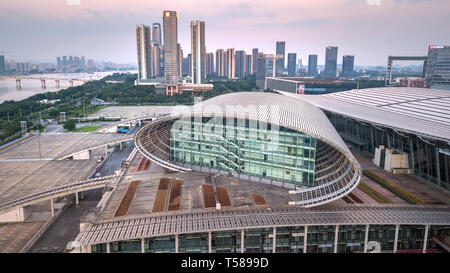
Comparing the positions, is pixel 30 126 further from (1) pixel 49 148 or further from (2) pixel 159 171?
(2) pixel 159 171

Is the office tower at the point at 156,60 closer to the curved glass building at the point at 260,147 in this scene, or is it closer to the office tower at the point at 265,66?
the office tower at the point at 265,66

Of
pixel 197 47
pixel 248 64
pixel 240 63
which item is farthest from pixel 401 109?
pixel 248 64

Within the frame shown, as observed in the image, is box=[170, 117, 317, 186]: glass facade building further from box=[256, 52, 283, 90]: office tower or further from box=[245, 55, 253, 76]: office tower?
box=[245, 55, 253, 76]: office tower

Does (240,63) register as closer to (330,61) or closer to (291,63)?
(291,63)

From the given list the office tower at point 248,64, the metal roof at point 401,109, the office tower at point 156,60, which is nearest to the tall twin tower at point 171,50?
the office tower at point 156,60
